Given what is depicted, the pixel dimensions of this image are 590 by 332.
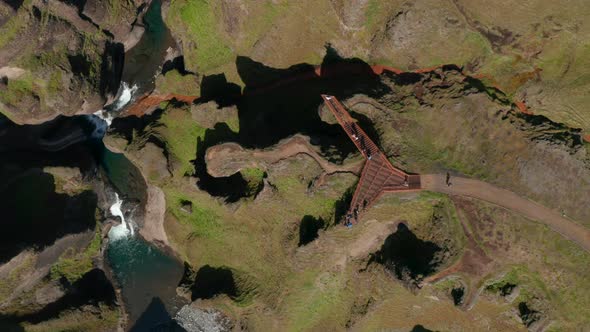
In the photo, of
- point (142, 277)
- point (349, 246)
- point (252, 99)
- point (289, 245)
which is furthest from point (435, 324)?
point (142, 277)

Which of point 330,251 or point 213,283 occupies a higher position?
point 330,251

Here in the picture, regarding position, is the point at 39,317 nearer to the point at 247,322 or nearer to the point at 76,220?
the point at 76,220

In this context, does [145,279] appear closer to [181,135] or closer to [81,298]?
[81,298]

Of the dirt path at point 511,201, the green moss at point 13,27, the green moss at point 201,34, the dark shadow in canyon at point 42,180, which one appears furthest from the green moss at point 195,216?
the dirt path at point 511,201

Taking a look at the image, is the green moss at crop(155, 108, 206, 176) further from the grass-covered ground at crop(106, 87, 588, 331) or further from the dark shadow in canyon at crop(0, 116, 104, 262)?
the dark shadow in canyon at crop(0, 116, 104, 262)

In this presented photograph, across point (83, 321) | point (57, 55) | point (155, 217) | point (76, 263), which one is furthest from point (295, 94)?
point (83, 321)
